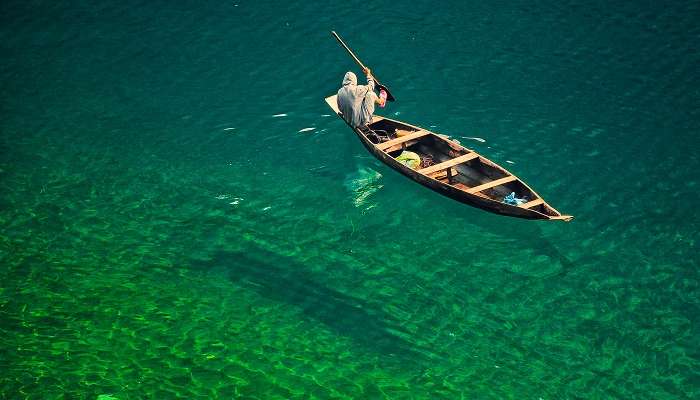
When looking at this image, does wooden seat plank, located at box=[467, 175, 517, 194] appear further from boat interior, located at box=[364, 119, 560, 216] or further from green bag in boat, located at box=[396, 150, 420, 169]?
green bag in boat, located at box=[396, 150, 420, 169]

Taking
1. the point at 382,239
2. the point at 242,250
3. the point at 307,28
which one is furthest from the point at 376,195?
the point at 307,28

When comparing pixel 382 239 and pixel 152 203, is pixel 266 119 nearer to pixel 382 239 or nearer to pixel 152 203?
pixel 152 203

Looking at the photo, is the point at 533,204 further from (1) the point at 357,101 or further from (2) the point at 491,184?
(1) the point at 357,101

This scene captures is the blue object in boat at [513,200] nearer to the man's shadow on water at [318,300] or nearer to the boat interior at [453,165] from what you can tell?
the boat interior at [453,165]

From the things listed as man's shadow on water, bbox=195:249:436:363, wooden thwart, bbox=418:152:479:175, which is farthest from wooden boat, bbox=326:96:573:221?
man's shadow on water, bbox=195:249:436:363

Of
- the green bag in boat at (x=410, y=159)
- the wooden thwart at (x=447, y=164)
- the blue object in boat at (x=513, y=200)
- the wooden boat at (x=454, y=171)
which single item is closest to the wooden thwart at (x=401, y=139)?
the wooden boat at (x=454, y=171)

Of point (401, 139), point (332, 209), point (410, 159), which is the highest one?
point (401, 139)

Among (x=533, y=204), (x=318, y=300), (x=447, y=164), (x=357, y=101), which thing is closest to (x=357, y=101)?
(x=357, y=101)
